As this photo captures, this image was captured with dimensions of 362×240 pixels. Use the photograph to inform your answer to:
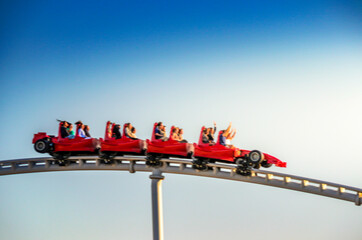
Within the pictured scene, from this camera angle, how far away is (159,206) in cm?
1495

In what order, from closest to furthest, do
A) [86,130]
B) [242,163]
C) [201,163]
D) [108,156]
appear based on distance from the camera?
[242,163] < [201,163] < [108,156] < [86,130]

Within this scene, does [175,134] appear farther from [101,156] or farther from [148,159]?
[101,156]

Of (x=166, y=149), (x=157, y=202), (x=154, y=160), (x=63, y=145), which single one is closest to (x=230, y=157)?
(x=166, y=149)

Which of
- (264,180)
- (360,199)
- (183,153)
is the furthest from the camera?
(183,153)

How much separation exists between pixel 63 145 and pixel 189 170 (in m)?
3.78

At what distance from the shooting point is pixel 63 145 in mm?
15781

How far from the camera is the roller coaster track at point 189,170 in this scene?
13.1m

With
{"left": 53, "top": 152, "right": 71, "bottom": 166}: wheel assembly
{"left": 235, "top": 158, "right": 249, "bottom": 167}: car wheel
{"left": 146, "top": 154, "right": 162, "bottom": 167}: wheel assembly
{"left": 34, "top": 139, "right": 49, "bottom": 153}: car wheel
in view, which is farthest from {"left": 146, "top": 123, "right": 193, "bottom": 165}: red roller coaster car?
{"left": 34, "top": 139, "right": 49, "bottom": 153}: car wheel

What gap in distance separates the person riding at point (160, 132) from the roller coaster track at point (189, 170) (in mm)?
618

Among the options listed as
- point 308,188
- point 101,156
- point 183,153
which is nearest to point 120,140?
point 101,156

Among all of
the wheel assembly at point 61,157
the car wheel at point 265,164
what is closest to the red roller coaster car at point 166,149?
the car wheel at point 265,164

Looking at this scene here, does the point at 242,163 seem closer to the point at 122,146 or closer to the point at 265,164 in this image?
the point at 265,164

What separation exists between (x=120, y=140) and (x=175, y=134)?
156 centimetres

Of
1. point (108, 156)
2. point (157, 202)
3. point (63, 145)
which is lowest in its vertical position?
point (157, 202)
